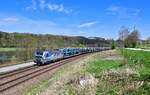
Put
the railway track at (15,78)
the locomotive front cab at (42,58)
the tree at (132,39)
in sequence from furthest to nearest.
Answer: the tree at (132,39) → the locomotive front cab at (42,58) → the railway track at (15,78)

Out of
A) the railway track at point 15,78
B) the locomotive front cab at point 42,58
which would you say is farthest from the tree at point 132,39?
the railway track at point 15,78

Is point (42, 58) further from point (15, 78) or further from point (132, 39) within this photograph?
point (132, 39)

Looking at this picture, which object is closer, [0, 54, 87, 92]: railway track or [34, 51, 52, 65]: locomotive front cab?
[0, 54, 87, 92]: railway track

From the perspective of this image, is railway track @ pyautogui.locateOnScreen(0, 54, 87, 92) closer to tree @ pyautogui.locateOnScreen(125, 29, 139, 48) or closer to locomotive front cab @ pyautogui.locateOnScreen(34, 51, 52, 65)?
locomotive front cab @ pyautogui.locateOnScreen(34, 51, 52, 65)

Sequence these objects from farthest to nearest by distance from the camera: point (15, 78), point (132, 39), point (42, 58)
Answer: point (132, 39) → point (42, 58) → point (15, 78)

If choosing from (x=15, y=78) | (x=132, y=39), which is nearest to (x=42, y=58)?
(x=15, y=78)

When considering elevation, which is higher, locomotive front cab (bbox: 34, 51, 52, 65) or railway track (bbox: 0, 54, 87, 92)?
locomotive front cab (bbox: 34, 51, 52, 65)

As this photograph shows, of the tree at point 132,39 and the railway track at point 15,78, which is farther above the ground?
the tree at point 132,39

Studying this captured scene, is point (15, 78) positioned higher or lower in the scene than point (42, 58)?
lower

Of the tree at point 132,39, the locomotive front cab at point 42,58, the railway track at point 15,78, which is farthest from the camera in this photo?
the tree at point 132,39

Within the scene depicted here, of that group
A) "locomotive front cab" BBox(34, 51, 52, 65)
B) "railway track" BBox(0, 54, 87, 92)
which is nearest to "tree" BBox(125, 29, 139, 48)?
"locomotive front cab" BBox(34, 51, 52, 65)

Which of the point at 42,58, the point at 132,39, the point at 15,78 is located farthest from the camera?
the point at 132,39

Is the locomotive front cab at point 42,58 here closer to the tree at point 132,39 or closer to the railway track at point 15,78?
the railway track at point 15,78

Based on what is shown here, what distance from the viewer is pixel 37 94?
18797 millimetres
